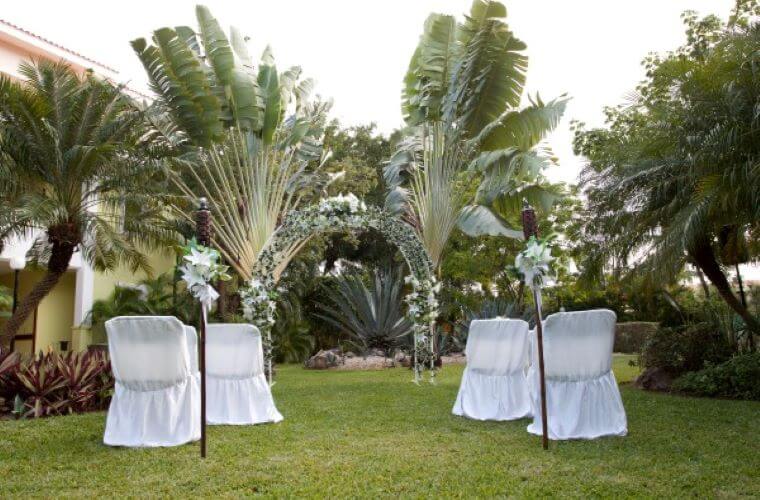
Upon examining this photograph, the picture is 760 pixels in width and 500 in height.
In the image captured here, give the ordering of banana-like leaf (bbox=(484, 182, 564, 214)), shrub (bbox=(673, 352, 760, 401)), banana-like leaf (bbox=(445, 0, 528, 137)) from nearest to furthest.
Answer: shrub (bbox=(673, 352, 760, 401)) → banana-like leaf (bbox=(445, 0, 528, 137)) → banana-like leaf (bbox=(484, 182, 564, 214))

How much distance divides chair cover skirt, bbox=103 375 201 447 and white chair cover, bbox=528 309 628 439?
10.3 ft

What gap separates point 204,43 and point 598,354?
29.4ft

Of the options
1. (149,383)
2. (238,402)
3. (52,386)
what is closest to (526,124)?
(238,402)

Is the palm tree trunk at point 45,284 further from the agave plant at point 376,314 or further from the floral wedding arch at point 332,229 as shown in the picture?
the agave plant at point 376,314

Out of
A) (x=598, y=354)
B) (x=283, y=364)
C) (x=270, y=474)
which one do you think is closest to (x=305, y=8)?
(x=598, y=354)

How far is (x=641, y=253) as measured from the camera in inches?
405

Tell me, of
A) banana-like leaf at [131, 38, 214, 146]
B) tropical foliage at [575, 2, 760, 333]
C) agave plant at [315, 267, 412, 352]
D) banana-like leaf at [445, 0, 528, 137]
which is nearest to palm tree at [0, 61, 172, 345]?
banana-like leaf at [131, 38, 214, 146]

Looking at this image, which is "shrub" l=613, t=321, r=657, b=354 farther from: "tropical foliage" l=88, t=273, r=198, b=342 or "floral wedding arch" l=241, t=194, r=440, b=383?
"tropical foliage" l=88, t=273, r=198, b=342

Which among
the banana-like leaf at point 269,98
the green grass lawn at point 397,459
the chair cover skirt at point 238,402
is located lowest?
the green grass lawn at point 397,459

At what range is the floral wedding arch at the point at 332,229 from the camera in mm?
10492

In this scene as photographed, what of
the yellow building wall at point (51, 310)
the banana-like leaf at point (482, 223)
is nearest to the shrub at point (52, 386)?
the banana-like leaf at point (482, 223)

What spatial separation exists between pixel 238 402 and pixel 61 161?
4.88 metres

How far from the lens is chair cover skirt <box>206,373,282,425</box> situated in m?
6.87

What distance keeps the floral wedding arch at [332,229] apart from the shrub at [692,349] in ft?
11.7
